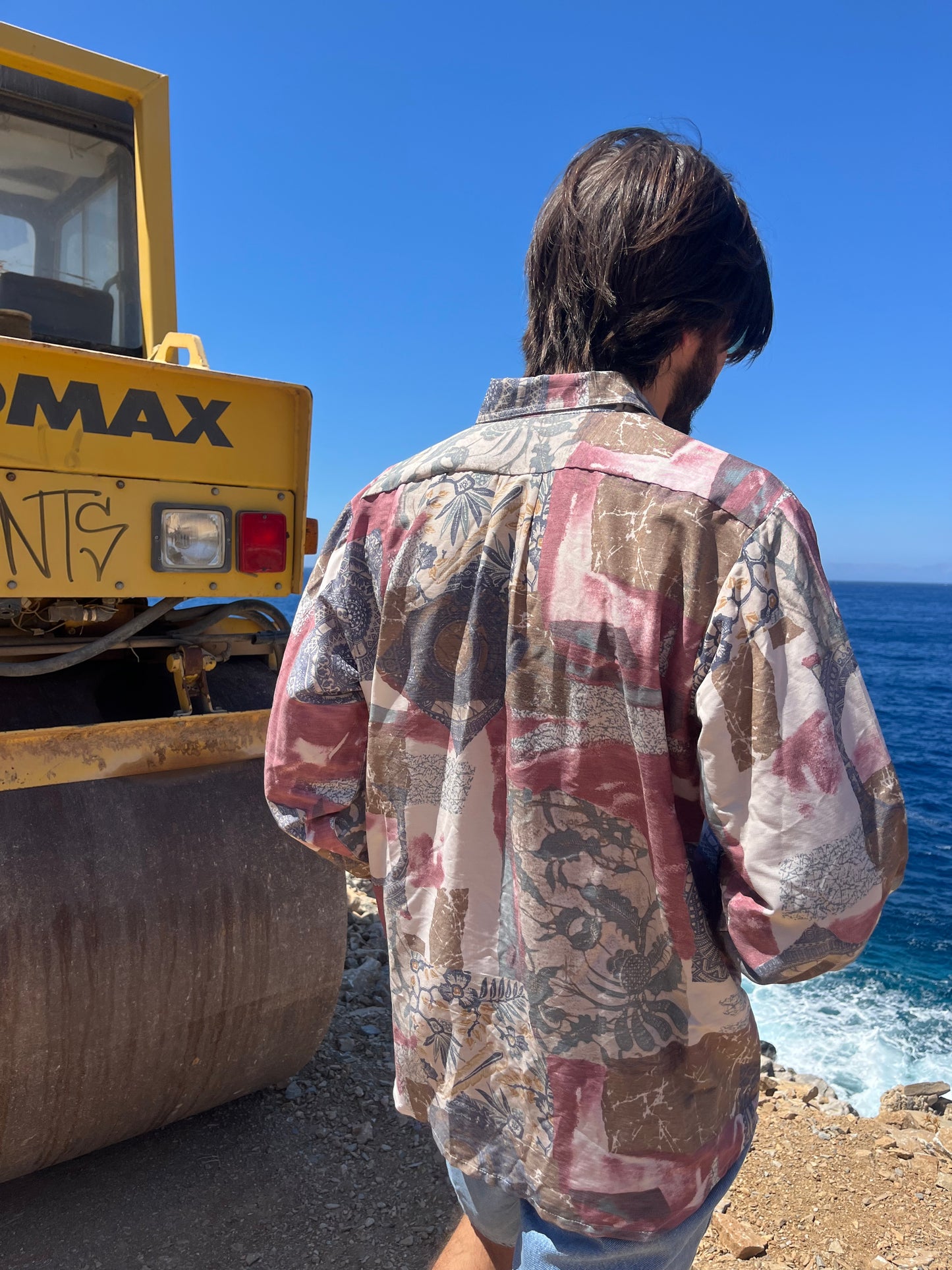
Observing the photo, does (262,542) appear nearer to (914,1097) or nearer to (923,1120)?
(923,1120)

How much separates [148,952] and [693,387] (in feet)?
6.60

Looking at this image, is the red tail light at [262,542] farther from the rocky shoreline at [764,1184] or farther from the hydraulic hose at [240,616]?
the rocky shoreline at [764,1184]

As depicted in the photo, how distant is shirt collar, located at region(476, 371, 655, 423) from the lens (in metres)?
1.36

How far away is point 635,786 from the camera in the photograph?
1266mm

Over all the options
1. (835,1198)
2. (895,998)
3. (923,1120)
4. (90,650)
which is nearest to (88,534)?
(90,650)

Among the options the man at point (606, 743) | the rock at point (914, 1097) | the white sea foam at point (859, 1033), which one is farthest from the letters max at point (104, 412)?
the white sea foam at point (859, 1033)

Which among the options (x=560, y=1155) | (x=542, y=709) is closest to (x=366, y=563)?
(x=542, y=709)

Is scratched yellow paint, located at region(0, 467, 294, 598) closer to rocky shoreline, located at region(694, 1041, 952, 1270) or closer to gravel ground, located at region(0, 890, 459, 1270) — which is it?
gravel ground, located at region(0, 890, 459, 1270)

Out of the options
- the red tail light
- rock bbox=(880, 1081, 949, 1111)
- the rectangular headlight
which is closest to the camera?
the rectangular headlight

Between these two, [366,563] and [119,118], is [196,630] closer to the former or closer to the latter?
[366,563]

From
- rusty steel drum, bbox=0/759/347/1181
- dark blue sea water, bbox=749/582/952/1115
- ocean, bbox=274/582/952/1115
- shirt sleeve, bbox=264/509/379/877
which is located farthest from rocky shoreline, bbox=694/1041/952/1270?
dark blue sea water, bbox=749/582/952/1115

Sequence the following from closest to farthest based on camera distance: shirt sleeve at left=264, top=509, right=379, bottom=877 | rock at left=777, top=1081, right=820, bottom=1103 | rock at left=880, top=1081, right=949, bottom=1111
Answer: shirt sleeve at left=264, top=509, right=379, bottom=877 → rock at left=777, top=1081, right=820, bottom=1103 → rock at left=880, top=1081, right=949, bottom=1111

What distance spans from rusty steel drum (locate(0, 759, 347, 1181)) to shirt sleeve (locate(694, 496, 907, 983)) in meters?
1.83

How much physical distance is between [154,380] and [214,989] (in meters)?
1.64
